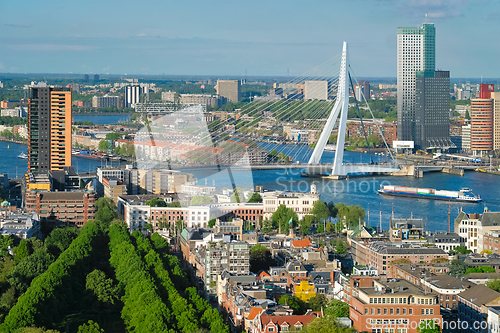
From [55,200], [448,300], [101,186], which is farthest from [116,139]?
[448,300]

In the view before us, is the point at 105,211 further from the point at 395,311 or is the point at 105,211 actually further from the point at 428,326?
the point at 428,326

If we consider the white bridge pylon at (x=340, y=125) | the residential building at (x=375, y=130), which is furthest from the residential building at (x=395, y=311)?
the residential building at (x=375, y=130)

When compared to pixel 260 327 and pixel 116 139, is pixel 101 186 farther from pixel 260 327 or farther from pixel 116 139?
pixel 116 139

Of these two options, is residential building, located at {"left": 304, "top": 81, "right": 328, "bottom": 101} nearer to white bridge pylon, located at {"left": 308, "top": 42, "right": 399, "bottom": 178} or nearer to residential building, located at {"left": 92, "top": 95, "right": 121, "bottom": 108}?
white bridge pylon, located at {"left": 308, "top": 42, "right": 399, "bottom": 178}

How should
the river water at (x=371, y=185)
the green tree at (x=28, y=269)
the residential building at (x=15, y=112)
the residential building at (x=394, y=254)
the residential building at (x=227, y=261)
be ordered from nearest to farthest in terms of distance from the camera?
the green tree at (x=28, y=269), the residential building at (x=227, y=261), the residential building at (x=394, y=254), the river water at (x=371, y=185), the residential building at (x=15, y=112)

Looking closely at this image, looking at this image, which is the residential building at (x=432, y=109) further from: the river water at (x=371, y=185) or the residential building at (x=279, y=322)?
the residential building at (x=279, y=322)

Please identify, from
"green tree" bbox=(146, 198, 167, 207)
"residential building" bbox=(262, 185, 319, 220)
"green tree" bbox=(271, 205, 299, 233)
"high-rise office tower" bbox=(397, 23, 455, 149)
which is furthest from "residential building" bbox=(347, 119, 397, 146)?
"green tree" bbox=(146, 198, 167, 207)

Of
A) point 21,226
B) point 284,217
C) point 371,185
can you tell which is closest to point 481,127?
point 371,185
